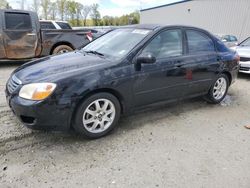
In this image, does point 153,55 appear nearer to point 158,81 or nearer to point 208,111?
point 158,81

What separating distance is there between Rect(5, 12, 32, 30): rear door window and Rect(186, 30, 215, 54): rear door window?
5659 millimetres

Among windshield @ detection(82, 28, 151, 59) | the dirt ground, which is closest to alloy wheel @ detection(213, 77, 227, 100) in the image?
the dirt ground

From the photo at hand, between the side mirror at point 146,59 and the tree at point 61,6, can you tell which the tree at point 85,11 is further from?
the side mirror at point 146,59

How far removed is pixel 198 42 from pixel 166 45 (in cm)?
85

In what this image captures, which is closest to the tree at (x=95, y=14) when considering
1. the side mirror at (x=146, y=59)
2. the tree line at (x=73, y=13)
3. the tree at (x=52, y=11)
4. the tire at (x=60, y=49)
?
the tree line at (x=73, y=13)

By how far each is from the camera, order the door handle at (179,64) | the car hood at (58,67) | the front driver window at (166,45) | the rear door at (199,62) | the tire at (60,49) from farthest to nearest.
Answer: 1. the tire at (60,49)
2. the rear door at (199,62)
3. the door handle at (179,64)
4. the front driver window at (166,45)
5. the car hood at (58,67)

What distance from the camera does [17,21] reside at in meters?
7.93

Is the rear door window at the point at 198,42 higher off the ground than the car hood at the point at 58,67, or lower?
higher

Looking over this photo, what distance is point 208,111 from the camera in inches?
187

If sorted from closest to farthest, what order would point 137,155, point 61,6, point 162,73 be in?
1. point 137,155
2. point 162,73
3. point 61,6

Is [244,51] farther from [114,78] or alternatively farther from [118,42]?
[114,78]

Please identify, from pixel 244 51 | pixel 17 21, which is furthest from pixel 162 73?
pixel 17 21

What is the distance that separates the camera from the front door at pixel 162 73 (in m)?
3.75

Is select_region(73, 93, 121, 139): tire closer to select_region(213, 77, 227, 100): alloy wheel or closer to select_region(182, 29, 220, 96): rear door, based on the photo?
select_region(182, 29, 220, 96): rear door
